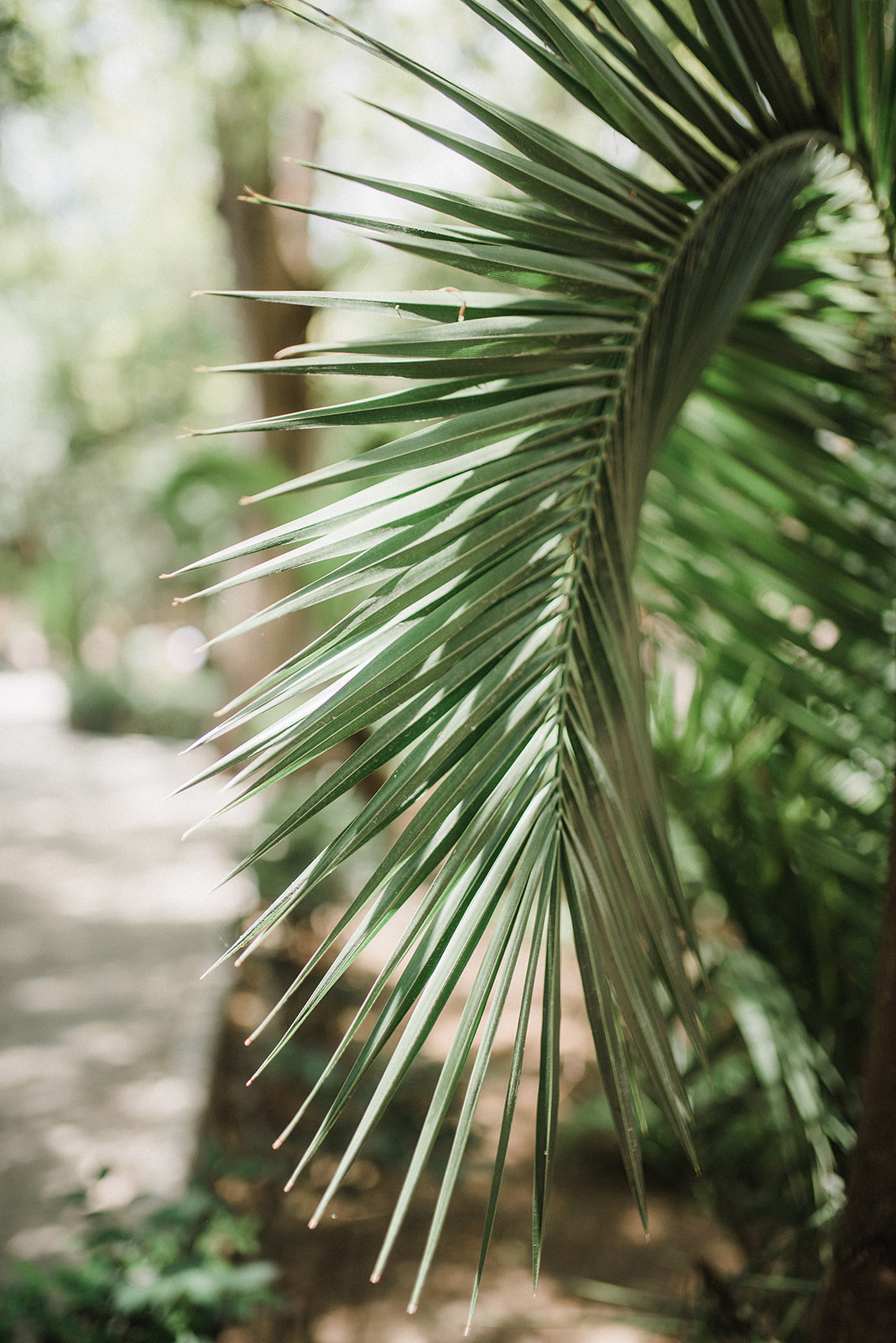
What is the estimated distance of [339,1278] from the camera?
2.88 metres

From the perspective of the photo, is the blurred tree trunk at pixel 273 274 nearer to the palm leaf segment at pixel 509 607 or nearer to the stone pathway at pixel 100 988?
the stone pathway at pixel 100 988

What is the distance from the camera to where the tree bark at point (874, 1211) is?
3.95ft

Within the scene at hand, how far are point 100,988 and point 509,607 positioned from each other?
449 centimetres

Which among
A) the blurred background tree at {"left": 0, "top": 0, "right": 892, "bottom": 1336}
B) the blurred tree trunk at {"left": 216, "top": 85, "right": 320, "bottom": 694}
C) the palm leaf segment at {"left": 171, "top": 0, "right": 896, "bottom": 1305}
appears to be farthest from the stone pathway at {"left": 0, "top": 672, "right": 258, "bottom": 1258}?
the blurred tree trunk at {"left": 216, "top": 85, "right": 320, "bottom": 694}

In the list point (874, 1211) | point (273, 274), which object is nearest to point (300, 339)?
point (273, 274)

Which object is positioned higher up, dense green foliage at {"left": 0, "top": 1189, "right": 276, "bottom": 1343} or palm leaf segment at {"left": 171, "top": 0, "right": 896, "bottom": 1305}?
palm leaf segment at {"left": 171, "top": 0, "right": 896, "bottom": 1305}

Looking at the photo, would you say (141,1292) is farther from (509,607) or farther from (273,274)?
(273,274)

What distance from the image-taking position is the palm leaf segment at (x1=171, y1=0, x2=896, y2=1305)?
2.78ft

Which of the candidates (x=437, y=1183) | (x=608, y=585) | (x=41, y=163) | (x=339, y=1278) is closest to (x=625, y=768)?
(x=608, y=585)

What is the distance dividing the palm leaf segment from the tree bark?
1.47ft

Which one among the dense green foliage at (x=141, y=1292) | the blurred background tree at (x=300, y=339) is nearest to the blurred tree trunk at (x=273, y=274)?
the blurred background tree at (x=300, y=339)

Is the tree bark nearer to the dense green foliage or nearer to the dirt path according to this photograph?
the dense green foliage

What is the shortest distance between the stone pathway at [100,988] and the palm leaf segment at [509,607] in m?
0.78

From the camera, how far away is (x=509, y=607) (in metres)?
0.93
